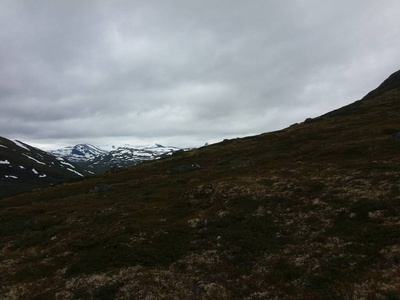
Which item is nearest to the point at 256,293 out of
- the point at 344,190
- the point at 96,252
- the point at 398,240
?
the point at 398,240

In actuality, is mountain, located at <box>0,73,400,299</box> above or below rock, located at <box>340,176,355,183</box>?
below

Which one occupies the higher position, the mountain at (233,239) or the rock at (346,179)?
the rock at (346,179)

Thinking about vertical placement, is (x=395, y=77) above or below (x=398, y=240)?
above

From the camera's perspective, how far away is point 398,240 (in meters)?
22.1

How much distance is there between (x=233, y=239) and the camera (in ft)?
94.3

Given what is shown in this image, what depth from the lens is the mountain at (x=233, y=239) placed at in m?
20.5

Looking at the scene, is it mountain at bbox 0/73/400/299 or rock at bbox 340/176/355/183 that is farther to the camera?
rock at bbox 340/176/355/183

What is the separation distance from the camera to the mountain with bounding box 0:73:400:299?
2048 cm

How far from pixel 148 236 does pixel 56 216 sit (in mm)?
24265

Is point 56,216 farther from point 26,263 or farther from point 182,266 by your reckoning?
point 182,266

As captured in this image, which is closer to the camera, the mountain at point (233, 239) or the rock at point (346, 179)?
the mountain at point (233, 239)

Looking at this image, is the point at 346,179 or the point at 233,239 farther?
the point at 346,179

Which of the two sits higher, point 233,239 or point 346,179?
point 346,179

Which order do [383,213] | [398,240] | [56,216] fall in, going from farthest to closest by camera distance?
[56,216], [383,213], [398,240]
